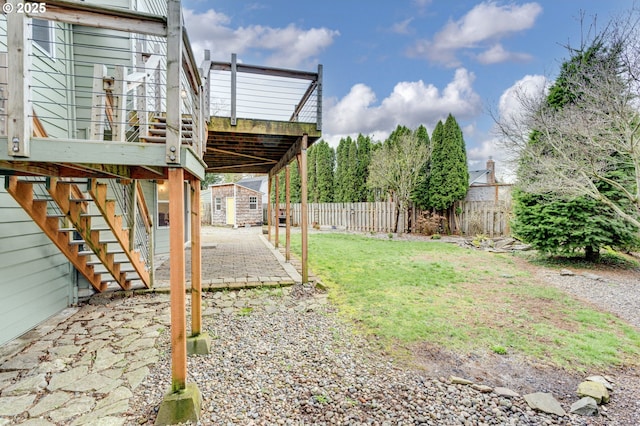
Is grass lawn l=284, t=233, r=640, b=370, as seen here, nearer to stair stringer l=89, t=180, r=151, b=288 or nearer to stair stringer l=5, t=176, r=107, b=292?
stair stringer l=89, t=180, r=151, b=288

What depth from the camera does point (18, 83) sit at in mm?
1677

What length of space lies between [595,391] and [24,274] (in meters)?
5.58

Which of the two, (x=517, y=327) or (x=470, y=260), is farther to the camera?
(x=470, y=260)

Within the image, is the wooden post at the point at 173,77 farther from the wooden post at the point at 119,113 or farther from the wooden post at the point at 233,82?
the wooden post at the point at 233,82

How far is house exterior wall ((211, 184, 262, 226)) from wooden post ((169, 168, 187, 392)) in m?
16.2

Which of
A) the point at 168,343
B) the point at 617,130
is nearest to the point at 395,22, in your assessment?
the point at 617,130

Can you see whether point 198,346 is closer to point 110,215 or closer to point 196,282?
point 196,282

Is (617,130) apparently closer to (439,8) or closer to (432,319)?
(432,319)

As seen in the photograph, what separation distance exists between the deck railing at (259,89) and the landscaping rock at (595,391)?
4.34 metres

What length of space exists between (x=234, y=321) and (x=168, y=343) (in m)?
0.79

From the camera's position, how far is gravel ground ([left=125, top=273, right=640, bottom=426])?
2018mm

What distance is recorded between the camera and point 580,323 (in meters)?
3.66

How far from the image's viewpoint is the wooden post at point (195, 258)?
265cm

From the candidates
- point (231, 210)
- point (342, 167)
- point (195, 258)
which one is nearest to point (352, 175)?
point (342, 167)
